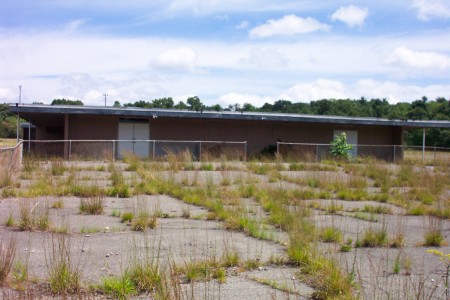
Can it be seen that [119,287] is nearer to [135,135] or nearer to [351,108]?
[135,135]

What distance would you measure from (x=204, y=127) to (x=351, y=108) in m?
64.3

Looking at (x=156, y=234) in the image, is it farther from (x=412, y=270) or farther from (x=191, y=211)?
(x=412, y=270)

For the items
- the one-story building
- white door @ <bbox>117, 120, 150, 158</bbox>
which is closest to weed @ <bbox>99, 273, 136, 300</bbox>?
the one-story building

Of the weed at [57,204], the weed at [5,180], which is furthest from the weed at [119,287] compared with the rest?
the weed at [5,180]

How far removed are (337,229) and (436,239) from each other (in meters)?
1.76

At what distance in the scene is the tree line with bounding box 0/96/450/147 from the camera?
237 ft

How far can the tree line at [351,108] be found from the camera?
72375 mm

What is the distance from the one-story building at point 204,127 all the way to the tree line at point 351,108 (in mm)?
25305

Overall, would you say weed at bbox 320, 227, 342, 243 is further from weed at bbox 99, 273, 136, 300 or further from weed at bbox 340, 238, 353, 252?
weed at bbox 99, 273, 136, 300

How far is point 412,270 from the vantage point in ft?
25.5

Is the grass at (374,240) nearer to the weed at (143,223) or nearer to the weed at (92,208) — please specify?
the weed at (143,223)

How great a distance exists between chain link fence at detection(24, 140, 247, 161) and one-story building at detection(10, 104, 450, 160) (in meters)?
0.14

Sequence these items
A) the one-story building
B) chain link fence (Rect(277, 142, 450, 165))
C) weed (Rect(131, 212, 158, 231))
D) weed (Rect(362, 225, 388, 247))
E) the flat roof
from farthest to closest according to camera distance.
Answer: the one-story building → chain link fence (Rect(277, 142, 450, 165)) → the flat roof → weed (Rect(131, 212, 158, 231)) → weed (Rect(362, 225, 388, 247))

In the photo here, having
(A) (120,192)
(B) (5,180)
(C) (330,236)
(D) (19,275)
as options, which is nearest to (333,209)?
(C) (330,236)
